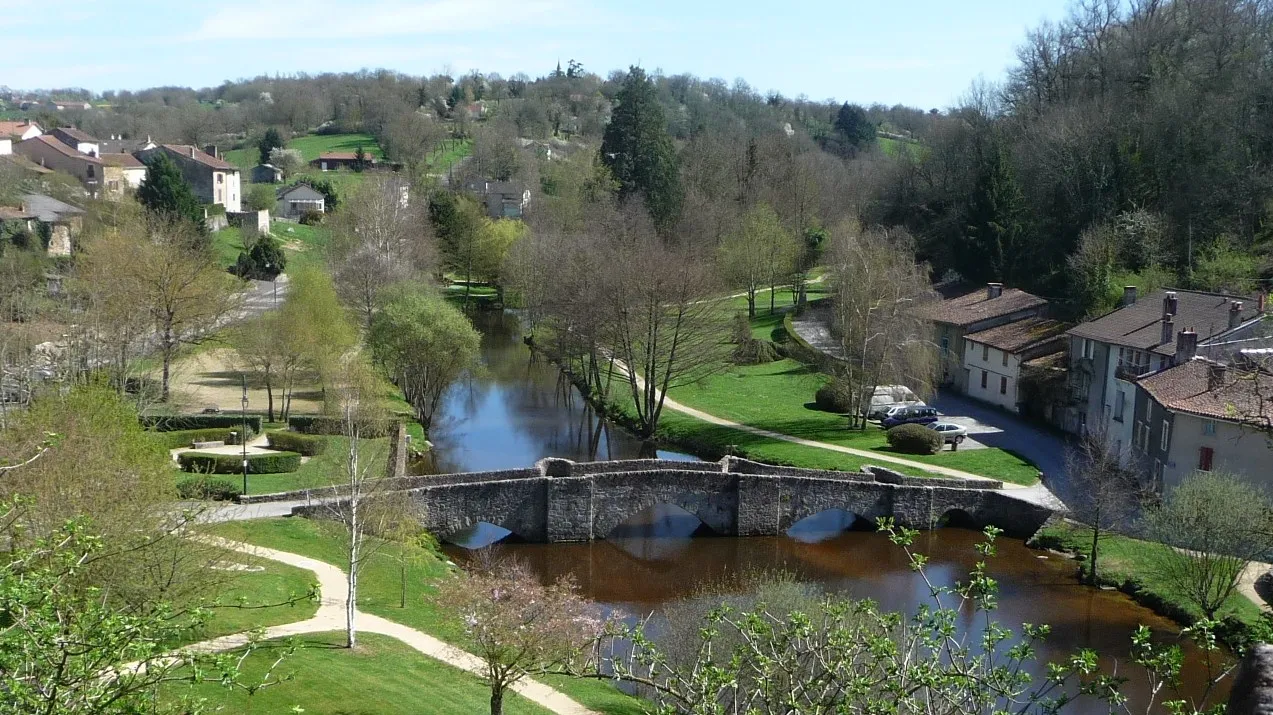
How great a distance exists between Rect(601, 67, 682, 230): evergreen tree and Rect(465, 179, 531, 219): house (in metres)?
16.4

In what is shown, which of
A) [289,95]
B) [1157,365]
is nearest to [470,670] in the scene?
[1157,365]

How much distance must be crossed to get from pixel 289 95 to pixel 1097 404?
433ft

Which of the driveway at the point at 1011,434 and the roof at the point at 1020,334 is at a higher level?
the roof at the point at 1020,334

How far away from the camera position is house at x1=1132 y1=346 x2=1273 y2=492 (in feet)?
105

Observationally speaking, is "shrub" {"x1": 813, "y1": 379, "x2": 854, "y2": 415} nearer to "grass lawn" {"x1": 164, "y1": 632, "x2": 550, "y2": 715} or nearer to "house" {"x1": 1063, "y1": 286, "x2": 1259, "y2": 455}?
"house" {"x1": 1063, "y1": 286, "x2": 1259, "y2": 455}

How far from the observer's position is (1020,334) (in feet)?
A: 165

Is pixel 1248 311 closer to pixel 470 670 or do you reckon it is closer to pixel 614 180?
pixel 470 670

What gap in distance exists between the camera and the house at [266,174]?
356 feet

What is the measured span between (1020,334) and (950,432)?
33.1 ft

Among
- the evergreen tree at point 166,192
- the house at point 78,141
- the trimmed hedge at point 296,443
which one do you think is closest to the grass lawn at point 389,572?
the trimmed hedge at point 296,443

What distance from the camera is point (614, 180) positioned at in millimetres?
82062

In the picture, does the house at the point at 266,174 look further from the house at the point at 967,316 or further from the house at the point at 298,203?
the house at the point at 967,316

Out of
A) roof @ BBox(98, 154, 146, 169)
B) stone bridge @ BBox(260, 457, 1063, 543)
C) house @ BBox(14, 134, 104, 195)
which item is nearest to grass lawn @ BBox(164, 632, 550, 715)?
stone bridge @ BBox(260, 457, 1063, 543)

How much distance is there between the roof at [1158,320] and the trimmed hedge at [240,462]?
30.1 meters
